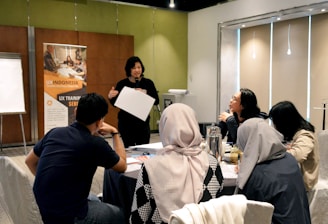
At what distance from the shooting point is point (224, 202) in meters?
1.07

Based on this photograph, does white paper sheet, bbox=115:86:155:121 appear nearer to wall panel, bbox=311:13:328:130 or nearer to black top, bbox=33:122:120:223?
black top, bbox=33:122:120:223

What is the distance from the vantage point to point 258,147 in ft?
5.50

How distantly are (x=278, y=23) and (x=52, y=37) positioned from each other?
4133mm

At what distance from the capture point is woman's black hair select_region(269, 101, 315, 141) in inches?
87.0

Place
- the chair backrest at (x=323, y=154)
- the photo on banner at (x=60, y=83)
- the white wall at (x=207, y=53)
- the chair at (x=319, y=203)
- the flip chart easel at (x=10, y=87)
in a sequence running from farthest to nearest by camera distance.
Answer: the white wall at (x=207, y=53)
the photo on banner at (x=60, y=83)
the flip chart easel at (x=10, y=87)
the chair backrest at (x=323, y=154)
the chair at (x=319, y=203)

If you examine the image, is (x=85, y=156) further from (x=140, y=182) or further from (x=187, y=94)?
(x=187, y=94)

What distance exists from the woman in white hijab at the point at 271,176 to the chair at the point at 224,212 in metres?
0.49

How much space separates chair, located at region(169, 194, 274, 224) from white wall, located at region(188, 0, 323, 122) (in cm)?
571

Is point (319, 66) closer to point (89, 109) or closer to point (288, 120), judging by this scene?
point (288, 120)

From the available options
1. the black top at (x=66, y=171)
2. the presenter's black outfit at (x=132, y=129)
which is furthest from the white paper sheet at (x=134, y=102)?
the black top at (x=66, y=171)

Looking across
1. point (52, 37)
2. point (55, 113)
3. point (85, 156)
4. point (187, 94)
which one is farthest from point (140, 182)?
point (187, 94)

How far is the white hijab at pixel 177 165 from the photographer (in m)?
1.50

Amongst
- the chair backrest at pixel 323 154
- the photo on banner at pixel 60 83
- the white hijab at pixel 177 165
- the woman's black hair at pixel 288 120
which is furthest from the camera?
the photo on banner at pixel 60 83

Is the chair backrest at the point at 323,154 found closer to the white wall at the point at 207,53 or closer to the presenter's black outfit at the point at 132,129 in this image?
the presenter's black outfit at the point at 132,129
